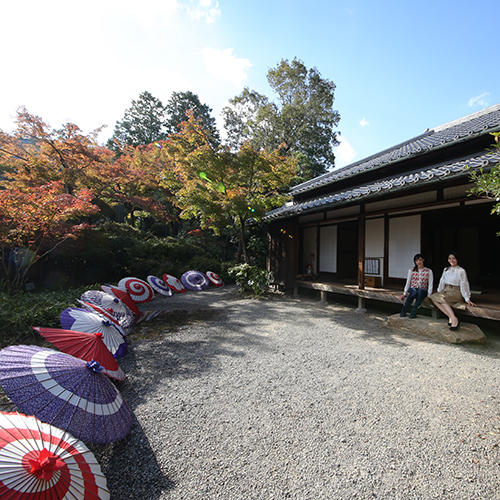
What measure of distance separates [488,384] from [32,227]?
823 centimetres

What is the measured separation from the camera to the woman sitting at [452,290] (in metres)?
4.47

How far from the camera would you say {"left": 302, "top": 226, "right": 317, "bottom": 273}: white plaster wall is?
9.95m

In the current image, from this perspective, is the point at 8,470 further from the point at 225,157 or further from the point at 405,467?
the point at 225,157

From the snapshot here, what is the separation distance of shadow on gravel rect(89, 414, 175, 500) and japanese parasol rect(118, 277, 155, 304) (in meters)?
5.23

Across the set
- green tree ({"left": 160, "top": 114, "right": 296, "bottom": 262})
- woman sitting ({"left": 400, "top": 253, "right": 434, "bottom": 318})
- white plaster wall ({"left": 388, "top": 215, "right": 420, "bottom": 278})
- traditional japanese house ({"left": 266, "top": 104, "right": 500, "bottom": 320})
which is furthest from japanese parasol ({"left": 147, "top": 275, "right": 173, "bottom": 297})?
white plaster wall ({"left": 388, "top": 215, "right": 420, "bottom": 278})

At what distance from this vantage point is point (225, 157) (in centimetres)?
805

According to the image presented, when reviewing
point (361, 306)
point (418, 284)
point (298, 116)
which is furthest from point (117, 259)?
point (298, 116)

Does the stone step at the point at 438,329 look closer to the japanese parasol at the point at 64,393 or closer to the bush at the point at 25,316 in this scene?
the japanese parasol at the point at 64,393

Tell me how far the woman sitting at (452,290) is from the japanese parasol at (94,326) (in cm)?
527

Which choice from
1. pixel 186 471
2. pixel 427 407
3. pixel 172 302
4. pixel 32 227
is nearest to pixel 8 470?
pixel 186 471

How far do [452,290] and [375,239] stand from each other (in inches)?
126

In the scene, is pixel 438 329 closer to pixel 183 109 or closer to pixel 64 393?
pixel 64 393

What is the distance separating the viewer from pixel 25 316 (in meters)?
4.25

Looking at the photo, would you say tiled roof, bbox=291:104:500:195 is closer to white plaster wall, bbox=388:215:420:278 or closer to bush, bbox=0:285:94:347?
white plaster wall, bbox=388:215:420:278
